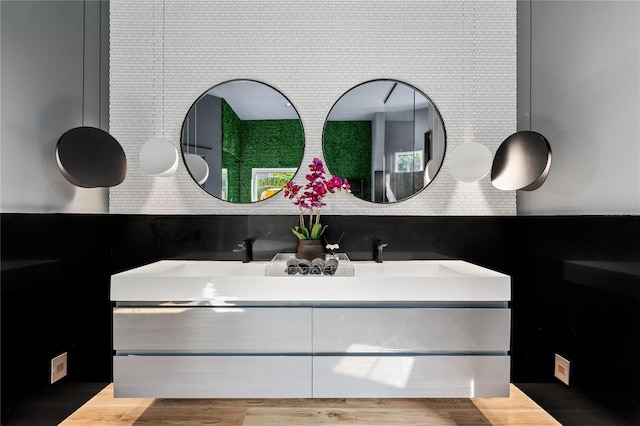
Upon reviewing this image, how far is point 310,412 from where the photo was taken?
210cm

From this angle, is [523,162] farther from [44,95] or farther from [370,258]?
[44,95]

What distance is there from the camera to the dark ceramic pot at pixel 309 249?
7.45ft

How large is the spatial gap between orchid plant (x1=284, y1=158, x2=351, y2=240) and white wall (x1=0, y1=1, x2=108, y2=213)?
1.30 metres

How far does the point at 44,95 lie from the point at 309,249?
166cm

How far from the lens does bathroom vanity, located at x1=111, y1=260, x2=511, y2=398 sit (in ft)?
5.93

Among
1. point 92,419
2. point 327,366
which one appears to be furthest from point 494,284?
point 92,419

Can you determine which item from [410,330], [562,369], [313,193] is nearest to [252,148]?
[313,193]

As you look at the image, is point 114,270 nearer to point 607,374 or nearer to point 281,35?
point 281,35

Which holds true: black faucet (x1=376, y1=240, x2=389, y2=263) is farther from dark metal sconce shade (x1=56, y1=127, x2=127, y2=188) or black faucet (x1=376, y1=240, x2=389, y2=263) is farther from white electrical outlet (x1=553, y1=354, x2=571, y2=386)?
dark metal sconce shade (x1=56, y1=127, x2=127, y2=188)

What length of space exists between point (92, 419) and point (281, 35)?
2.59 m

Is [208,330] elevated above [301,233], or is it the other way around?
[301,233]

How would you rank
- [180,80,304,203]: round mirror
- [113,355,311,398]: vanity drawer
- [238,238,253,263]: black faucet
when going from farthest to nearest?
[180,80,304,203]: round mirror
[238,238,253,263]: black faucet
[113,355,311,398]: vanity drawer

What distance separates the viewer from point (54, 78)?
2.04 meters

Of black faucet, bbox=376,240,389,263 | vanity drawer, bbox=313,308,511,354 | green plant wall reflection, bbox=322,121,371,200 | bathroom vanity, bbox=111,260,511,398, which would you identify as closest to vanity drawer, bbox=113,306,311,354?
bathroom vanity, bbox=111,260,511,398
